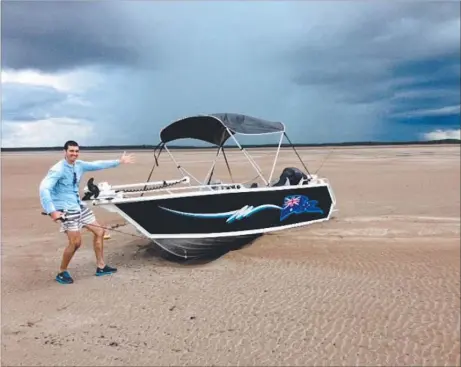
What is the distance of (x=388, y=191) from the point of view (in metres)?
14.6

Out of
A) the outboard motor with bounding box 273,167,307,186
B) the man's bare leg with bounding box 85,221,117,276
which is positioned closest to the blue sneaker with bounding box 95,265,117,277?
the man's bare leg with bounding box 85,221,117,276

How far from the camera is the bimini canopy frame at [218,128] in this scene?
780 cm

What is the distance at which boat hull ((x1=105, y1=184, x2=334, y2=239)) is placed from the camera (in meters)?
6.88

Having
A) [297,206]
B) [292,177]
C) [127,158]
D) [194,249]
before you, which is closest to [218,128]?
[292,177]

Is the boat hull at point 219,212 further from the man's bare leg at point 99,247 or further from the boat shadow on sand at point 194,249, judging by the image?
the man's bare leg at point 99,247

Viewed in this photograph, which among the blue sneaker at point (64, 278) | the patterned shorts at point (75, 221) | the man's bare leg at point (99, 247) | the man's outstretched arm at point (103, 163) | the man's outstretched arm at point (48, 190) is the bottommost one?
the blue sneaker at point (64, 278)

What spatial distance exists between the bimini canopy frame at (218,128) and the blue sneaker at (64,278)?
3101 millimetres

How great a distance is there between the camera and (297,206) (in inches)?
332

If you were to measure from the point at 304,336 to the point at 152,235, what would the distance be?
3262 mm

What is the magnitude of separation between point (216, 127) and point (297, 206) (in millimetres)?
2098

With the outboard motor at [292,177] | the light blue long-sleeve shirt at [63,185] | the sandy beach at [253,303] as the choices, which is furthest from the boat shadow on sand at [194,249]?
the light blue long-sleeve shirt at [63,185]

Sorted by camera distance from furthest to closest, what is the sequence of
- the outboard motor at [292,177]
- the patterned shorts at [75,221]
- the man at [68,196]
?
the outboard motor at [292,177] < the patterned shorts at [75,221] < the man at [68,196]

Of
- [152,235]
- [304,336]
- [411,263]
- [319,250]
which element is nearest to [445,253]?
[411,263]

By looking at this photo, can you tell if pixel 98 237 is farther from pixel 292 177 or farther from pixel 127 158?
pixel 292 177
